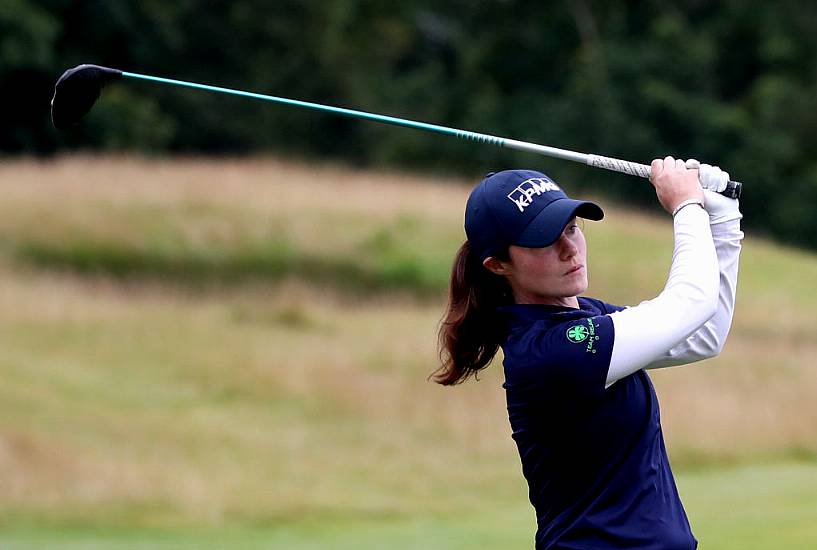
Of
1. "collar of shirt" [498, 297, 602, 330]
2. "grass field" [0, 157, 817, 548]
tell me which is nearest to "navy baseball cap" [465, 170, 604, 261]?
"collar of shirt" [498, 297, 602, 330]

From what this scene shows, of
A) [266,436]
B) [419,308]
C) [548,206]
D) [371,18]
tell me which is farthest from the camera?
[371,18]

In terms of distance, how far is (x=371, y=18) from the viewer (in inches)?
1806

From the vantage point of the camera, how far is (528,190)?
3.05m

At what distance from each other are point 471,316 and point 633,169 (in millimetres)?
514

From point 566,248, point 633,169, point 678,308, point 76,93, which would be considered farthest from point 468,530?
point 678,308

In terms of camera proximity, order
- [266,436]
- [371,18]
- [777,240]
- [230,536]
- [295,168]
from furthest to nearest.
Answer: [371,18] → [777,240] → [295,168] → [266,436] → [230,536]

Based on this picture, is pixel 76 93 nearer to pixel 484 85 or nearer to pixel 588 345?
pixel 588 345

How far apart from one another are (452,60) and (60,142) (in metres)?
17.0

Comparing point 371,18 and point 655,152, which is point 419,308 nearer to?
point 655,152

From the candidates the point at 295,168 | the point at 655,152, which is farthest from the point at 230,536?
the point at 655,152

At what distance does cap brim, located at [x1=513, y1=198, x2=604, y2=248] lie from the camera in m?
2.96

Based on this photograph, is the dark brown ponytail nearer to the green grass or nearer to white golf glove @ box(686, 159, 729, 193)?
white golf glove @ box(686, 159, 729, 193)

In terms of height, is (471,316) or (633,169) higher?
(633,169)

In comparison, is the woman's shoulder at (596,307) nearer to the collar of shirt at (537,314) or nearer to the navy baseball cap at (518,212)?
the collar of shirt at (537,314)
